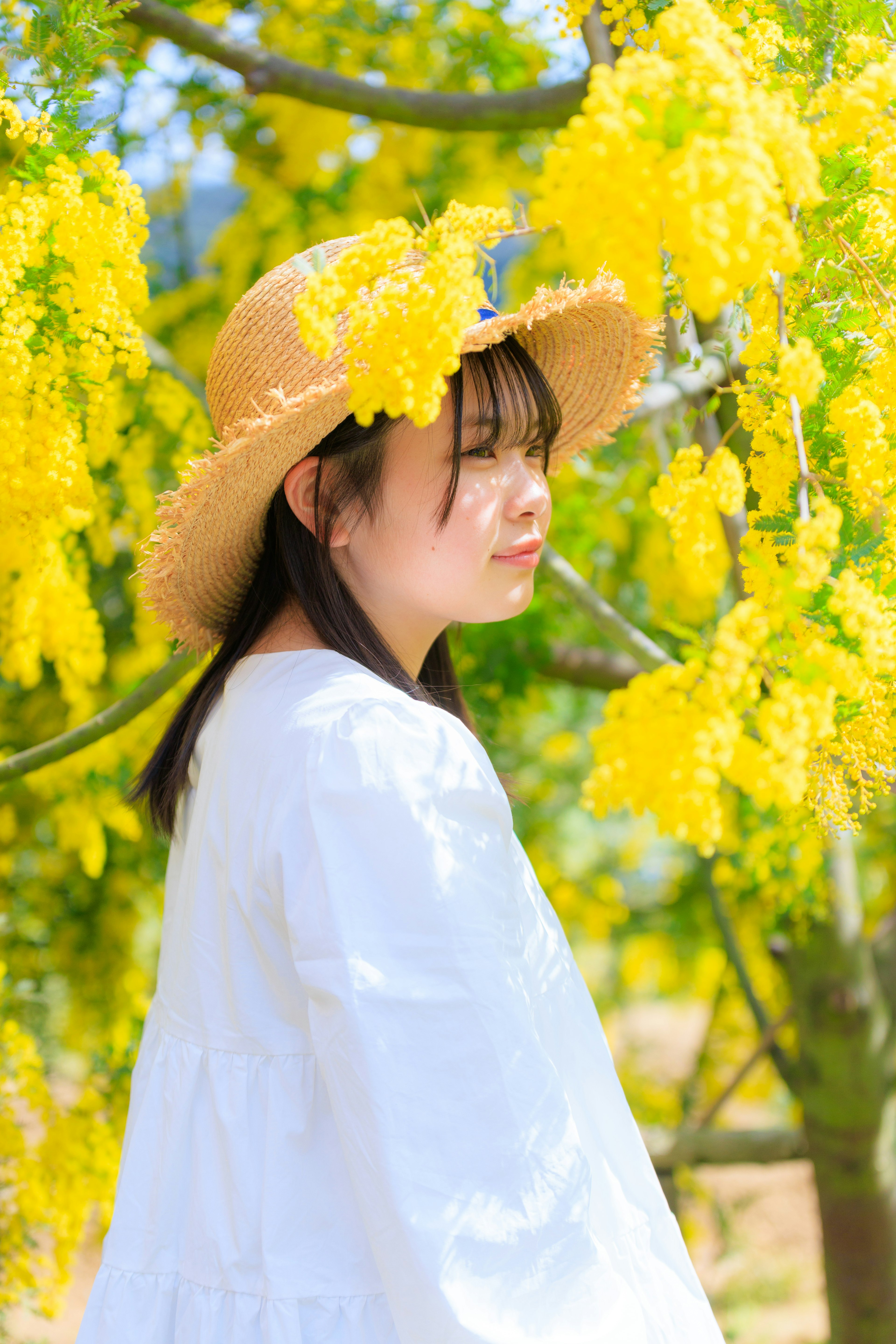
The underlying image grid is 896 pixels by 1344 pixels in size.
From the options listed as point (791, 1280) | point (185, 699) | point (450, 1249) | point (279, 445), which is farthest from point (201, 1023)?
point (791, 1280)

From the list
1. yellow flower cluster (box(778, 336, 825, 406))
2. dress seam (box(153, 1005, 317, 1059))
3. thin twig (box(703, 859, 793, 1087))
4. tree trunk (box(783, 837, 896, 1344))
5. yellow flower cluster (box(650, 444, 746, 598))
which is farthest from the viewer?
thin twig (box(703, 859, 793, 1087))

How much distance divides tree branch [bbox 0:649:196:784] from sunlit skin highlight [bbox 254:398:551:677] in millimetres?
565

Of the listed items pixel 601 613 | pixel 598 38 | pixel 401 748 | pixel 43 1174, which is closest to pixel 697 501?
pixel 401 748

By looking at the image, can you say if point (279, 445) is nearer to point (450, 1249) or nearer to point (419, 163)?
point (450, 1249)

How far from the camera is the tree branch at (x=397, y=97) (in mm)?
2205

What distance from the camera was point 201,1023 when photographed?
3.93 feet

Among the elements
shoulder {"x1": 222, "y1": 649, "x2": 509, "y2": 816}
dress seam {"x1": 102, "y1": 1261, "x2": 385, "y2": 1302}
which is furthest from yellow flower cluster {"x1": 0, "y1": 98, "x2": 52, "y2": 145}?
dress seam {"x1": 102, "y1": 1261, "x2": 385, "y2": 1302}

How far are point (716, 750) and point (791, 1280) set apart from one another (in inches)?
205

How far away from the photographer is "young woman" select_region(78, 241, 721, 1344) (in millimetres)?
981

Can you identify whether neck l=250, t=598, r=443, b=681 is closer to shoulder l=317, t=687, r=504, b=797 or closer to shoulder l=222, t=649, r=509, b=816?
shoulder l=222, t=649, r=509, b=816

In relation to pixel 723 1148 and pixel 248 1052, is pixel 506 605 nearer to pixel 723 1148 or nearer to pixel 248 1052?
pixel 248 1052

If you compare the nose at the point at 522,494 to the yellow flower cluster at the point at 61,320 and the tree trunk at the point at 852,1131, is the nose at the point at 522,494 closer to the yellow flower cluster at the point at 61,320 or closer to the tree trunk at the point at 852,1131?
the yellow flower cluster at the point at 61,320

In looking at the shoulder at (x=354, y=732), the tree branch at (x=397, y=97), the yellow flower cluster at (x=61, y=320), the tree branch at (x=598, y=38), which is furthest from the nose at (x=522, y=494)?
the tree branch at (x=397, y=97)

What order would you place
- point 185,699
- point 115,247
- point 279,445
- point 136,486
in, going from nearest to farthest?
point 279,445, point 115,247, point 185,699, point 136,486
